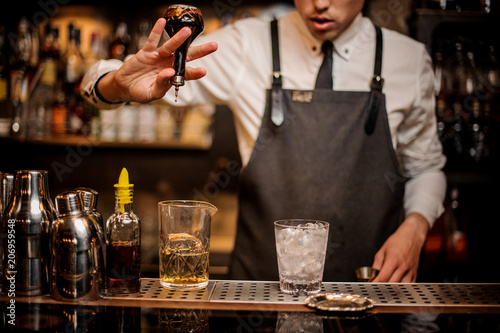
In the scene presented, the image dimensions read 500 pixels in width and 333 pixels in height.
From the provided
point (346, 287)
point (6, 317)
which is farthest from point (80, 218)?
point (346, 287)

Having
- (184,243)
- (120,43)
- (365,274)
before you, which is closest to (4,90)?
(120,43)

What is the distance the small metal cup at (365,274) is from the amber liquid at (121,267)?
0.53 metres

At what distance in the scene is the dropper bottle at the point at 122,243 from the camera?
102 centimetres

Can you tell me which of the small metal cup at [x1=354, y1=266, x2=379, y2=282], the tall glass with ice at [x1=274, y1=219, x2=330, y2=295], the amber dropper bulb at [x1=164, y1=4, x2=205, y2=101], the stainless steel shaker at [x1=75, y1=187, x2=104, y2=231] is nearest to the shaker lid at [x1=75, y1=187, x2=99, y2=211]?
the stainless steel shaker at [x1=75, y1=187, x2=104, y2=231]

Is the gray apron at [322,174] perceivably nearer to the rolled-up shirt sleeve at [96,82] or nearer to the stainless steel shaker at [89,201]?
the rolled-up shirt sleeve at [96,82]

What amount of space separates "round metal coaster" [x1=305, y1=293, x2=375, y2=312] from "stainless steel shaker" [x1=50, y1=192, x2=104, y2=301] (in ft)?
1.32

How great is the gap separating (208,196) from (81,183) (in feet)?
2.39

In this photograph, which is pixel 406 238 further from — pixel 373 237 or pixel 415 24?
pixel 415 24

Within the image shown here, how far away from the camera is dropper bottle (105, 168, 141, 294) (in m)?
1.02

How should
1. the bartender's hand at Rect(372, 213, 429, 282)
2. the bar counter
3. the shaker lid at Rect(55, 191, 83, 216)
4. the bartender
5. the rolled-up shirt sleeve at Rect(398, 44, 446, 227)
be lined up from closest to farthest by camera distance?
1. the bar counter
2. the shaker lid at Rect(55, 191, 83, 216)
3. the bartender's hand at Rect(372, 213, 429, 282)
4. the bartender
5. the rolled-up shirt sleeve at Rect(398, 44, 446, 227)

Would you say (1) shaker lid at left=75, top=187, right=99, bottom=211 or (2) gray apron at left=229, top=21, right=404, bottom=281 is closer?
(1) shaker lid at left=75, top=187, right=99, bottom=211

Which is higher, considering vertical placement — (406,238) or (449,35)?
(449,35)

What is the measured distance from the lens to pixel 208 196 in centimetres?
298

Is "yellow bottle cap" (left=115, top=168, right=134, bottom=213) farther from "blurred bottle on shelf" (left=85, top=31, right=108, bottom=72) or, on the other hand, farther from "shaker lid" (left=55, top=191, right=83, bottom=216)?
"blurred bottle on shelf" (left=85, top=31, right=108, bottom=72)
